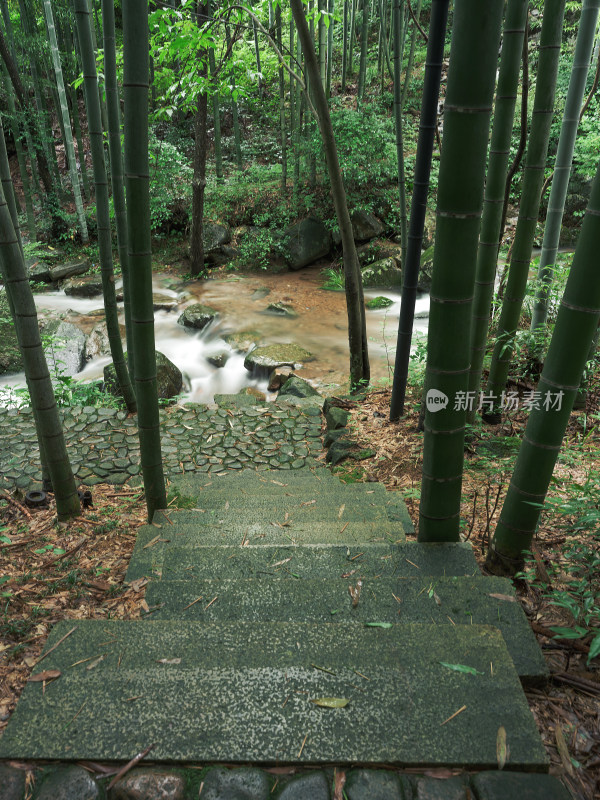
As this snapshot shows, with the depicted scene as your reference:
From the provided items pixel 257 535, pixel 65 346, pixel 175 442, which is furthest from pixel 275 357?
pixel 257 535

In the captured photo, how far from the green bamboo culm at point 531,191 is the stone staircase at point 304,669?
2.18 metres

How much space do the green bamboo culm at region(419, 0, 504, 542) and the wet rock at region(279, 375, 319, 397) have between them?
422 cm

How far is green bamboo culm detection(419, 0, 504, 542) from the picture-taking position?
1.45m

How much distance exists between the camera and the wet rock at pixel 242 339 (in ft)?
27.1

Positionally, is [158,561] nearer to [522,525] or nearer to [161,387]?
[522,525]

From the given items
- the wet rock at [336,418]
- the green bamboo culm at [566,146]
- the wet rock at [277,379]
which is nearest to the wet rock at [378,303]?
the wet rock at [277,379]

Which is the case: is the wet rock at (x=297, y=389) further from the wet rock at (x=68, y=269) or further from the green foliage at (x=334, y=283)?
the wet rock at (x=68, y=269)

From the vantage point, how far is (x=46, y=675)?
4.44ft

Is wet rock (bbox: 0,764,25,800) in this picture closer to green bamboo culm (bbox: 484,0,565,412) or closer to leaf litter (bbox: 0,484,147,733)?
leaf litter (bbox: 0,484,147,733)

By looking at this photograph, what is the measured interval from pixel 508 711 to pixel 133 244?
6.67 feet

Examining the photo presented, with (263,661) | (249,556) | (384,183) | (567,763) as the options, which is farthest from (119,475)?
(384,183)

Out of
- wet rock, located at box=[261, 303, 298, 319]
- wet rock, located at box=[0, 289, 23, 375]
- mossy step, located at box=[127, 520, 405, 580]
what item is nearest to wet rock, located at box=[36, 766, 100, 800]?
mossy step, located at box=[127, 520, 405, 580]

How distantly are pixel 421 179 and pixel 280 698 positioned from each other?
3.20 metres

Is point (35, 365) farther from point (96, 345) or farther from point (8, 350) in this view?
point (96, 345)
